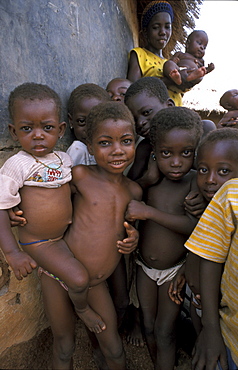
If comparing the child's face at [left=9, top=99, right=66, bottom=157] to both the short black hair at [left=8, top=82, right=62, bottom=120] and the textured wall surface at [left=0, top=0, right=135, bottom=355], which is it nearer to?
the short black hair at [left=8, top=82, right=62, bottom=120]

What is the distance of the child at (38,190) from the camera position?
50.6 inches

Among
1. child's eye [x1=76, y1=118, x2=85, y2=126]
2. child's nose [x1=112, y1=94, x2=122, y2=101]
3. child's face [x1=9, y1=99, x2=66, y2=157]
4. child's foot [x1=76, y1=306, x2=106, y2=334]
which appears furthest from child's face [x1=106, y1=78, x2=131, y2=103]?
child's foot [x1=76, y1=306, x2=106, y2=334]

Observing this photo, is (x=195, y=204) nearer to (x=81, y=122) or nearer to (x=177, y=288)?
(x=177, y=288)

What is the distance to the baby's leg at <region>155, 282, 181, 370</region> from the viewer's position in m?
1.71

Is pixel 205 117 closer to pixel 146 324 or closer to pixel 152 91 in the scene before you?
pixel 152 91

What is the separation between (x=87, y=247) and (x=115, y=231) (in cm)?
19

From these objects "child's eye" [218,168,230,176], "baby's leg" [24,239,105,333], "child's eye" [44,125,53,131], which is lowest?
"baby's leg" [24,239,105,333]

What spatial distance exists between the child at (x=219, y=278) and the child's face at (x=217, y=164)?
23 centimetres

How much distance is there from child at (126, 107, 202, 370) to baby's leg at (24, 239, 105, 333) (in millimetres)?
410

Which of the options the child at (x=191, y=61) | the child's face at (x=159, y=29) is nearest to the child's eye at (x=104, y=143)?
the child at (x=191, y=61)

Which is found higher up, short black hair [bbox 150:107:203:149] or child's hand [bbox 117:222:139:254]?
short black hair [bbox 150:107:203:149]

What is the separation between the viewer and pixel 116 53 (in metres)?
2.76

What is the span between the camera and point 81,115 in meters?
1.86

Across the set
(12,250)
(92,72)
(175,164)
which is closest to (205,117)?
(92,72)
